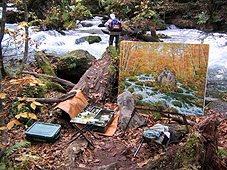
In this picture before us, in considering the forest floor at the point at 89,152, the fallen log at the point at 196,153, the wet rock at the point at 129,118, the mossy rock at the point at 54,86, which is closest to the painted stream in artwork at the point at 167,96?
the wet rock at the point at 129,118

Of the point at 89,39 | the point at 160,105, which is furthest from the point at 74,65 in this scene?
the point at 89,39

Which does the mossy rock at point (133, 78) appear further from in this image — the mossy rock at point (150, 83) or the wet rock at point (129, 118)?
the wet rock at point (129, 118)

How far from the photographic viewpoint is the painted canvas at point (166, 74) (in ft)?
14.3

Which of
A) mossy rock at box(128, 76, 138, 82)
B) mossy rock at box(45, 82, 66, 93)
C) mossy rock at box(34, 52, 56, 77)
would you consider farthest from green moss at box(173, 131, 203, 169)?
mossy rock at box(34, 52, 56, 77)

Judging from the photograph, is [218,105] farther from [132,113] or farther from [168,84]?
[132,113]

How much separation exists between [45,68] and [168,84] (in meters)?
4.93

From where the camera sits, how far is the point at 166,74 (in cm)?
462

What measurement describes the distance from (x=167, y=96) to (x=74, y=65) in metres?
4.49

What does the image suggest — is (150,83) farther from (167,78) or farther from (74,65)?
(74,65)

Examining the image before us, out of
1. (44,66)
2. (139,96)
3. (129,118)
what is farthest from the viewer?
(44,66)

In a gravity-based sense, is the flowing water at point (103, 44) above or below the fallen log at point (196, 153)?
above

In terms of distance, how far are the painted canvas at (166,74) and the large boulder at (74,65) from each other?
3.33m

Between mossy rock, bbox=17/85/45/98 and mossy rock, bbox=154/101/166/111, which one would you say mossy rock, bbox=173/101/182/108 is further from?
mossy rock, bbox=17/85/45/98

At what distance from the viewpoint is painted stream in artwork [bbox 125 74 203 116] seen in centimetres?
452
